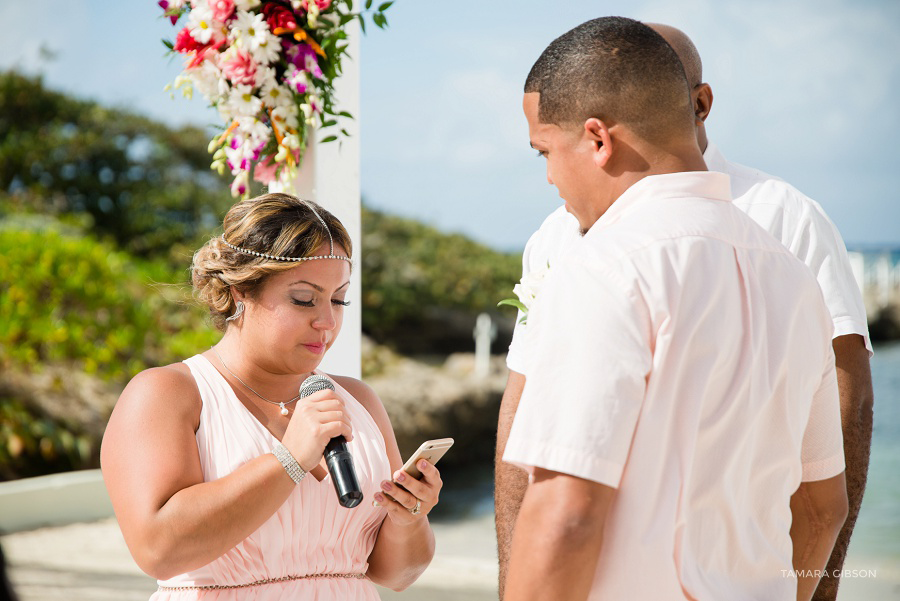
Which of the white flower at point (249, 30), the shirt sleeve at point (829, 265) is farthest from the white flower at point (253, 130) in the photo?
the shirt sleeve at point (829, 265)

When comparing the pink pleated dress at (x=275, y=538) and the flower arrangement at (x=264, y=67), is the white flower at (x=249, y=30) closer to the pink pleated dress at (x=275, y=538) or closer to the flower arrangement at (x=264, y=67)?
the flower arrangement at (x=264, y=67)

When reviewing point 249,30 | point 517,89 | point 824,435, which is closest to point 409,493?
point 824,435

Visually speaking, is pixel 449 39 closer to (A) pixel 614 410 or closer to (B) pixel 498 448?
(B) pixel 498 448

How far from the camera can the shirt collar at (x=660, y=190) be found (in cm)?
156

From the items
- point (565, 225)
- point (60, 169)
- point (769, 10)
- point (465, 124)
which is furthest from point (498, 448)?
point (465, 124)

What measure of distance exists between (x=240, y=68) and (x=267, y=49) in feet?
0.37

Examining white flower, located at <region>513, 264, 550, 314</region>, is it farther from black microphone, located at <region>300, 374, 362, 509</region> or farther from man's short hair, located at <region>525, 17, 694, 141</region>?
man's short hair, located at <region>525, 17, 694, 141</region>

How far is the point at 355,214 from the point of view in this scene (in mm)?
3469

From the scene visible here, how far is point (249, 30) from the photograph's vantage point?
9.84 ft

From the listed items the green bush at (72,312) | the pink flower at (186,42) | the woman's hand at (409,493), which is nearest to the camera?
the woman's hand at (409,493)

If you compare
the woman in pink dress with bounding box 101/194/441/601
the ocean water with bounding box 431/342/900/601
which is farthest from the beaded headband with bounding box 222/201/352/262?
the ocean water with bounding box 431/342/900/601

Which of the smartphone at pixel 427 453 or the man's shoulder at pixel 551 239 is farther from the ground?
the man's shoulder at pixel 551 239

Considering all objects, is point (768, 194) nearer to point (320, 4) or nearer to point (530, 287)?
point (530, 287)

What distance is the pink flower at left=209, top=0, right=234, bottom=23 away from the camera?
2959 millimetres
